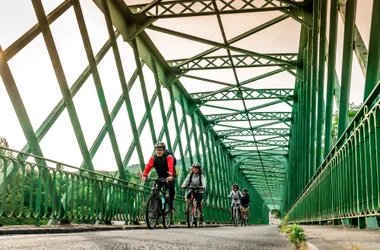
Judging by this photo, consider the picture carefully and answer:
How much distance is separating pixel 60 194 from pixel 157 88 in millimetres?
9699

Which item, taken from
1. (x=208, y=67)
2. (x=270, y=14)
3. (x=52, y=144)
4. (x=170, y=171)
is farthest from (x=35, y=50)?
(x=208, y=67)

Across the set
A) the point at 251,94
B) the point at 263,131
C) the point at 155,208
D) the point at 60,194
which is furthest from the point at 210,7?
the point at 263,131

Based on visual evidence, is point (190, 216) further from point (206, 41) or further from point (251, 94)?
point (251, 94)

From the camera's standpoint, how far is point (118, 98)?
44.6 ft

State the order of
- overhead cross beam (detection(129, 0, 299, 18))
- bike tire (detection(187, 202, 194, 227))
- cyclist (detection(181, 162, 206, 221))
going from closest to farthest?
bike tire (detection(187, 202, 194, 227))
cyclist (detection(181, 162, 206, 221))
overhead cross beam (detection(129, 0, 299, 18))

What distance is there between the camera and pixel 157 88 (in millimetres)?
17078

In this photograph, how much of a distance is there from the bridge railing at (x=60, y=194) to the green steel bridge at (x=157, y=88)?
0.02 metres

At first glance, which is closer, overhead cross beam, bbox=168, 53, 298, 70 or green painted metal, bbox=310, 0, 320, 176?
green painted metal, bbox=310, 0, 320, 176

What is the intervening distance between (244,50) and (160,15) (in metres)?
3.39

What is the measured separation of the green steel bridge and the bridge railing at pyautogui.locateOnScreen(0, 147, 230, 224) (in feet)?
0.08

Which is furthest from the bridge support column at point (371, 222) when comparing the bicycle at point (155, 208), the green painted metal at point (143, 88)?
the green painted metal at point (143, 88)

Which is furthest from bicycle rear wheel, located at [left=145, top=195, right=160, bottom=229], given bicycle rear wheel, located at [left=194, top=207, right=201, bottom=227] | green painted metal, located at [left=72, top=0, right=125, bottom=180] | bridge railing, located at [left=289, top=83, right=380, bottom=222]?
green painted metal, located at [left=72, top=0, right=125, bottom=180]

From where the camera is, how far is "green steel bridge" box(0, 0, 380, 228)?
6.09 m

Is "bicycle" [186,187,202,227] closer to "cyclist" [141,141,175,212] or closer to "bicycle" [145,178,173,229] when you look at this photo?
"bicycle" [145,178,173,229]
